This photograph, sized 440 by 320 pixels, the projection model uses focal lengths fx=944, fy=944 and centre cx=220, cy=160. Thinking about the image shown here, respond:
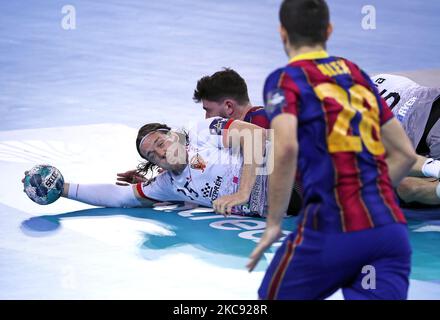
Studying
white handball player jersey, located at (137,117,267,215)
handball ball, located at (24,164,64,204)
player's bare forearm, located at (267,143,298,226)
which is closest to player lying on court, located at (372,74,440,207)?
white handball player jersey, located at (137,117,267,215)

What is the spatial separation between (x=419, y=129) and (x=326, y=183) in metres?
3.42

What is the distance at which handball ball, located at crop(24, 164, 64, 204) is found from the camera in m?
6.82

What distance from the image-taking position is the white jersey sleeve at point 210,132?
264 inches

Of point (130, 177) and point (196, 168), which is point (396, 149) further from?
point (130, 177)

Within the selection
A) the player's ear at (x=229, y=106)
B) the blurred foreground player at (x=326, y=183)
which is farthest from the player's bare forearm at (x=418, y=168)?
the blurred foreground player at (x=326, y=183)

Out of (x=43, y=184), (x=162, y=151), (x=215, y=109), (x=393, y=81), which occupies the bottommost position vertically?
(x=43, y=184)

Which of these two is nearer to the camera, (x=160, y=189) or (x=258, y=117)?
(x=258, y=117)

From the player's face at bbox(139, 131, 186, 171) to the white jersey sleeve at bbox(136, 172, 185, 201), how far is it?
0.14 m

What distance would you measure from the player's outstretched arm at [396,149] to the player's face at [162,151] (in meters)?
3.00

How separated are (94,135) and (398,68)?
132 inches

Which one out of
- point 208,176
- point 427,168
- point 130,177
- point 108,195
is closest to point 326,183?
point 427,168

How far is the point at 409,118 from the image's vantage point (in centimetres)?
690

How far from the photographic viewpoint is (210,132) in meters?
6.79

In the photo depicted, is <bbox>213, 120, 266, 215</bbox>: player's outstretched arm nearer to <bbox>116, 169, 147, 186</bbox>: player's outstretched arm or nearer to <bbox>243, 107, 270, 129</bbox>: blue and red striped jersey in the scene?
<bbox>243, 107, 270, 129</bbox>: blue and red striped jersey
